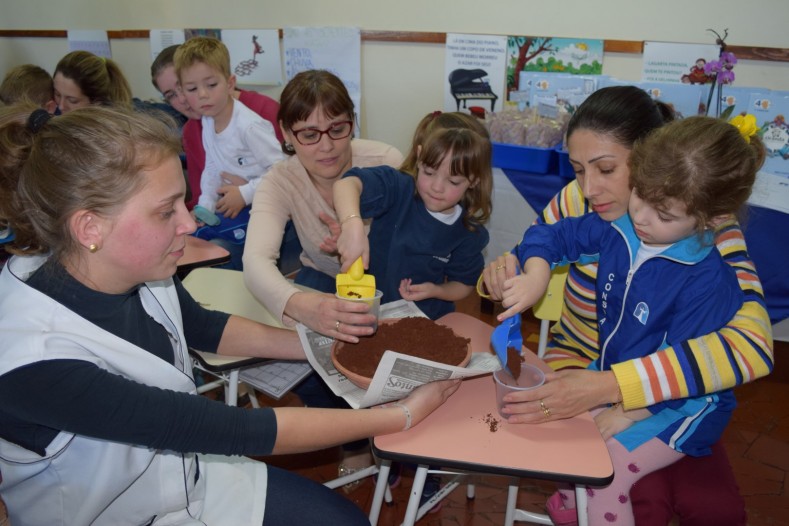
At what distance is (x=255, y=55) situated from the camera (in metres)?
4.28

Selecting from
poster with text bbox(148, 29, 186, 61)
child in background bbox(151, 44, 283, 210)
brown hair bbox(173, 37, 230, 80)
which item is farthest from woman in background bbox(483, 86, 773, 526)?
poster with text bbox(148, 29, 186, 61)

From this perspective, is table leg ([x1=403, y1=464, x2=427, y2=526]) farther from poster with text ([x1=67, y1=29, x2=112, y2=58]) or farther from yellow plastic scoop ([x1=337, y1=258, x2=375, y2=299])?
poster with text ([x1=67, y1=29, x2=112, y2=58])

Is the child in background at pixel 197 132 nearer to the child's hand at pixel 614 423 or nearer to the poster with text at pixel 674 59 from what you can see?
the poster with text at pixel 674 59

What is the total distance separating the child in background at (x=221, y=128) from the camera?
115 inches

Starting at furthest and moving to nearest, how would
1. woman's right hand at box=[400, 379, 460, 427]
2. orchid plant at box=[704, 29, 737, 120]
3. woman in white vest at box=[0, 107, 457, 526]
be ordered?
orchid plant at box=[704, 29, 737, 120] → woman's right hand at box=[400, 379, 460, 427] → woman in white vest at box=[0, 107, 457, 526]

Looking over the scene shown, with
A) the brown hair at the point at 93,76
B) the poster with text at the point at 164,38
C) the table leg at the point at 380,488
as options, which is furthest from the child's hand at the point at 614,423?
the poster with text at the point at 164,38

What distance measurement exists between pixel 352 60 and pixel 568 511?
10.7 ft

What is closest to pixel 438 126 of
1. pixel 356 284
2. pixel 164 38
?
pixel 356 284

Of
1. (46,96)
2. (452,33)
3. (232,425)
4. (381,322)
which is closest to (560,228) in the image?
(381,322)

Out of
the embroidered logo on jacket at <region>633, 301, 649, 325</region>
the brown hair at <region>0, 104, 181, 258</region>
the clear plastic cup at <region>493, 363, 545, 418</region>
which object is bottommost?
the clear plastic cup at <region>493, 363, 545, 418</region>

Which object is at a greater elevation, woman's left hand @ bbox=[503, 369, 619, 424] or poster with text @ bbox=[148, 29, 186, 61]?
poster with text @ bbox=[148, 29, 186, 61]

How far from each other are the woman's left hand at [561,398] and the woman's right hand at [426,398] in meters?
0.14

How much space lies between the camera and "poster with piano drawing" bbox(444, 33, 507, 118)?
3496 mm

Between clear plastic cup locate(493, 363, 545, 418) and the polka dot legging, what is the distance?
0.79ft
